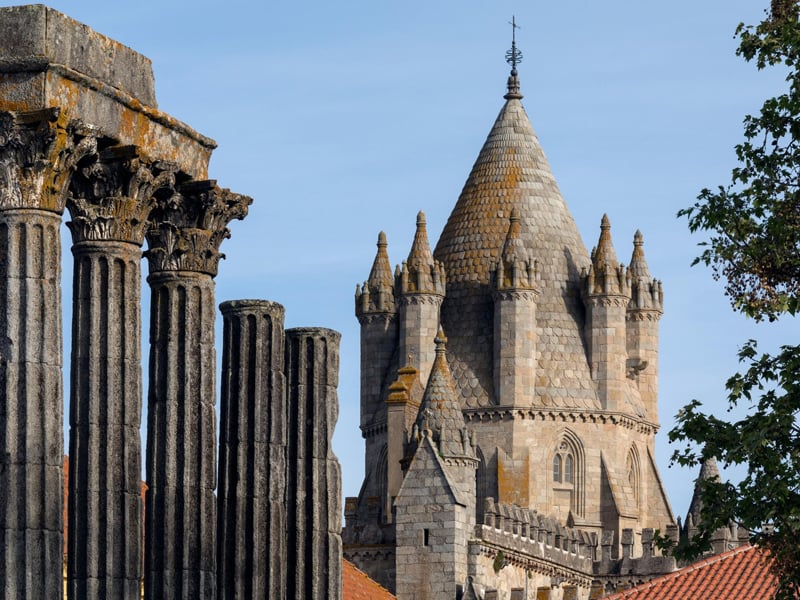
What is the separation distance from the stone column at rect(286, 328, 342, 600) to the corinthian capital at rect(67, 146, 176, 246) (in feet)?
16.2

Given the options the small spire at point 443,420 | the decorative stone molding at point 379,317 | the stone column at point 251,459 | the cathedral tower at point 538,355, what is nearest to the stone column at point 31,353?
the stone column at point 251,459

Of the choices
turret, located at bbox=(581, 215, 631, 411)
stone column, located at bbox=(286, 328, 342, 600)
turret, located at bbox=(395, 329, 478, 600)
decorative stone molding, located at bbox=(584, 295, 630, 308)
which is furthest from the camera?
decorative stone molding, located at bbox=(584, 295, 630, 308)

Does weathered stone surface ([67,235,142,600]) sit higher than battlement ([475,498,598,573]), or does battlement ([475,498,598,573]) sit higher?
weathered stone surface ([67,235,142,600])

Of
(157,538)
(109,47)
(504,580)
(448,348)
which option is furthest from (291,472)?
(448,348)

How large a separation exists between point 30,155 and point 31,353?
1772 millimetres

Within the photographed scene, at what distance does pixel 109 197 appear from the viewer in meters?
27.8

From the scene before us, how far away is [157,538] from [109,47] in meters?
4.67

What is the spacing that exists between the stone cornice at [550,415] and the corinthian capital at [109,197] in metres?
68.4

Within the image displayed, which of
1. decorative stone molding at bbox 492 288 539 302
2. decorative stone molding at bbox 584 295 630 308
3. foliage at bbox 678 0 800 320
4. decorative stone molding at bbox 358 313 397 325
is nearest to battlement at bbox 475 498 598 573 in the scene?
decorative stone molding at bbox 492 288 539 302

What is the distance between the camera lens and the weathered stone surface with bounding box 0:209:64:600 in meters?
26.1

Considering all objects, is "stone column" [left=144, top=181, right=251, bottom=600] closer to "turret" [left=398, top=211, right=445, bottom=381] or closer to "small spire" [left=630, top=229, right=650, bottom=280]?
"turret" [left=398, top=211, right=445, bottom=381]

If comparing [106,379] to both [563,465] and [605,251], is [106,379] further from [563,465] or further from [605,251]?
[605,251]

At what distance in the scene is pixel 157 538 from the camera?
93.7 ft

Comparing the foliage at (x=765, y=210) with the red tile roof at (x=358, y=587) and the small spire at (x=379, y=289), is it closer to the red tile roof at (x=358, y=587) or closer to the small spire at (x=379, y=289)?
the red tile roof at (x=358, y=587)
